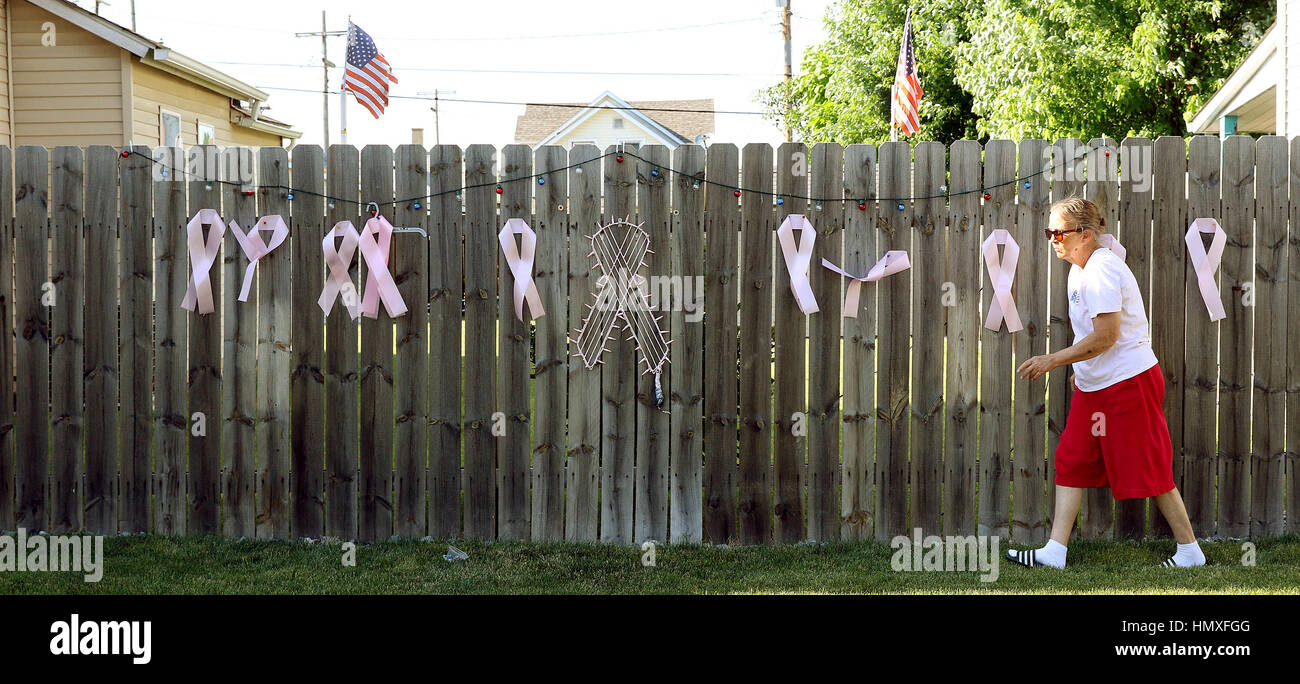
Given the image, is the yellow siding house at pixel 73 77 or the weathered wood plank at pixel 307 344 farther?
the yellow siding house at pixel 73 77

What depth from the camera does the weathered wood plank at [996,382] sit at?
198 inches

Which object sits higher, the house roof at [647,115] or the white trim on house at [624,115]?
the house roof at [647,115]

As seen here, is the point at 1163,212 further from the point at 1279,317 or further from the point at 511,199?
the point at 511,199

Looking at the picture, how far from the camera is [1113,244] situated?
195 inches

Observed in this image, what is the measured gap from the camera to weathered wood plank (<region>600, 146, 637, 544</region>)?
504 cm

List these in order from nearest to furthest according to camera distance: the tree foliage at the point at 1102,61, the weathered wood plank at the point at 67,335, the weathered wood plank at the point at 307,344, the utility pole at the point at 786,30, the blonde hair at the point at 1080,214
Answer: the blonde hair at the point at 1080,214, the weathered wood plank at the point at 307,344, the weathered wood plank at the point at 67,335, the tree foliage at the point at 1102,61, the utility pole at the point at 786,30

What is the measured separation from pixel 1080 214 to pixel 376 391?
3.51m

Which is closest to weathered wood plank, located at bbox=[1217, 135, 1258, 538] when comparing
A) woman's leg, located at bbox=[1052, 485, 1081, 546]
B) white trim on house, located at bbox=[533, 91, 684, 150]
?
woman's leg, located at bbox=[1052, 485, 1081, 546]

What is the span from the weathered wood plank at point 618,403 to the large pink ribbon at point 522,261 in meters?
0.32

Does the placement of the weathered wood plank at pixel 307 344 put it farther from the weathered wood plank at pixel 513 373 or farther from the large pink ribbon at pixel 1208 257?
the large pink ribbon at pixel 1208 257

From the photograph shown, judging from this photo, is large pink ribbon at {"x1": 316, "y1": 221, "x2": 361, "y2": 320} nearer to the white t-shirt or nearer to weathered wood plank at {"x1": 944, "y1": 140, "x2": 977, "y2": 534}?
weathered wood plank at {"x1": 944, "y1": 140, "x2": 977, "y2": 534}

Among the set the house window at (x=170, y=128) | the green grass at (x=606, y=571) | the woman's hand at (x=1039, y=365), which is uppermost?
the house window at (x=170, y=128)

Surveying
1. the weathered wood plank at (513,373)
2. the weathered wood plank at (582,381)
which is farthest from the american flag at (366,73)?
the weathered wood plank at (582,381)

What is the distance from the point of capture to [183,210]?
517 centimetres
